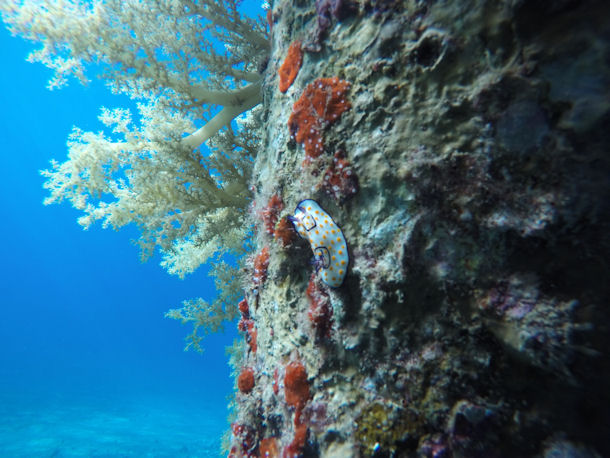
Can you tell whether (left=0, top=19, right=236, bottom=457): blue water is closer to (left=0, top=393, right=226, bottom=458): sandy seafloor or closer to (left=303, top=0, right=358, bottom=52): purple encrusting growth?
(left=0, top=393, right=226, bottom=458): sandy seafloor

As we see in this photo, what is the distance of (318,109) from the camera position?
3156 millimetres

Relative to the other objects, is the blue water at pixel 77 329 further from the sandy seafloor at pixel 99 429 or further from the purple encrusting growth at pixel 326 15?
the purple encrusting growth at pixel 326 15

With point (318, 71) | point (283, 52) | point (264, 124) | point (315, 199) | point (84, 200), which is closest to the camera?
point (315, 199)

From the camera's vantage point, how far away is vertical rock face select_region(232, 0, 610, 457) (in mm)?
1798

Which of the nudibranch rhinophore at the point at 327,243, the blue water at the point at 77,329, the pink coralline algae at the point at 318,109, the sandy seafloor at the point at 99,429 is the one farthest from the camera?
the blue water at the point at 77,329

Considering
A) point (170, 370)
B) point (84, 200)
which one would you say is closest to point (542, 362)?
point (84, 200)

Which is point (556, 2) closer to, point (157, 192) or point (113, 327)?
point (157, 192)

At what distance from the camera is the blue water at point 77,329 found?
2433cm

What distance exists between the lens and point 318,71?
346 centimetres

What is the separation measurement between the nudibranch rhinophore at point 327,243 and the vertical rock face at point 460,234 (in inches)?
4.1

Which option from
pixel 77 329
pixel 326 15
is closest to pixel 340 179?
pixel 326 15

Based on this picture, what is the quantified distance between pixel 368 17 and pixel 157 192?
15.3ft

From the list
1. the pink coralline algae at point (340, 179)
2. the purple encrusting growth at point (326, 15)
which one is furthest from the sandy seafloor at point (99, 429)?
the purple encrusting growth at point (326, 15)

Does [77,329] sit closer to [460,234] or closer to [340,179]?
[340,179]
